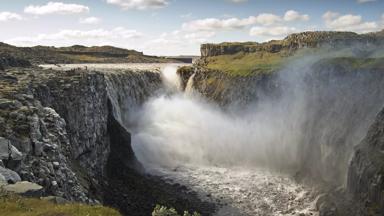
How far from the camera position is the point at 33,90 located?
43219mm

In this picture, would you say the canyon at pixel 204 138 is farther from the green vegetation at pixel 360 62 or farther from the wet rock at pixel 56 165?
the green vegetation at pixel 360 62

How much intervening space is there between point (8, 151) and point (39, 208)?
7129 mm

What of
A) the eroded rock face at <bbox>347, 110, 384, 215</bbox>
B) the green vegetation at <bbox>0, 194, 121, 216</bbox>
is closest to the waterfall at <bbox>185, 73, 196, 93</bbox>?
the eroded rock face at <bbox>347, 110, 384, 215</bbox>

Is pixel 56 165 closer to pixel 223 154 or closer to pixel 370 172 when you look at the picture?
pixel 370 172

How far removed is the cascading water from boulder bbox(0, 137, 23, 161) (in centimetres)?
3339

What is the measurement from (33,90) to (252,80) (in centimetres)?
7020

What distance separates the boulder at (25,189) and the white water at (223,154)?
113ft

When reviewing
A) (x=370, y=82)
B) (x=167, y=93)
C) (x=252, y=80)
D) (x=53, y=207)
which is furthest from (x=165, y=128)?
(x=53, y=207)

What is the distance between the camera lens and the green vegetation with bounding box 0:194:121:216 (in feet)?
67.9

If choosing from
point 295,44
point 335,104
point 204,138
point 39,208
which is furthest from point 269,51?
point 39,208

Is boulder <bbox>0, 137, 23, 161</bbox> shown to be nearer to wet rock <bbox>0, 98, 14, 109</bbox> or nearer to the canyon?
the canyon

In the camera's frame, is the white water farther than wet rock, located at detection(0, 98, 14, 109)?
Yes

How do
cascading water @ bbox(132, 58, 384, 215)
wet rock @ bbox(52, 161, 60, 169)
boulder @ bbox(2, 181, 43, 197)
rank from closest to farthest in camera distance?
boulder @ bbox(2, 181, 43, 197), wet rock @ bbox(52, 161, 60, 169), cascading water @ bbox(132, 58, 384, 215)

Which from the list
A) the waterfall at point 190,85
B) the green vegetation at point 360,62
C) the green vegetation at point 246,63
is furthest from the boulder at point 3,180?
the waterfall at point 190,85
